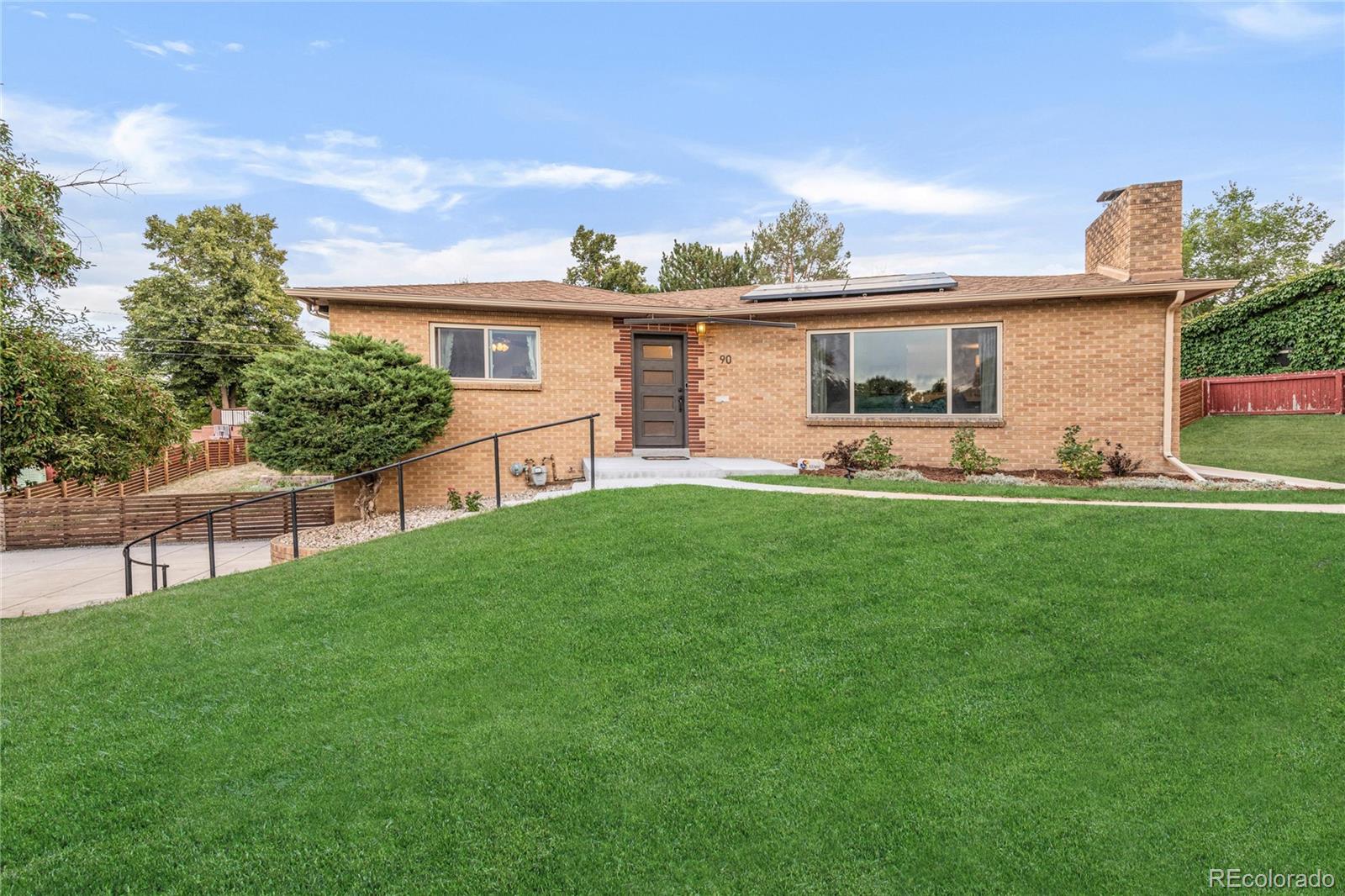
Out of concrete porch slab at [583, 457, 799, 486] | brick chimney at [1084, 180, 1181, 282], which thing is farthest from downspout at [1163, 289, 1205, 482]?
concrete porch slab at [583, 457, 799, 486]

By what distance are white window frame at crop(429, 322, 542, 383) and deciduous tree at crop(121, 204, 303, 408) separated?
22503mm

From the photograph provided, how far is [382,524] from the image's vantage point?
31.2ft

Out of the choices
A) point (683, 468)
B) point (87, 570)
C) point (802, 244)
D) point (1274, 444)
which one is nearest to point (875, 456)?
point (683, 468)

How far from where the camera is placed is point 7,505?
14.7 meters

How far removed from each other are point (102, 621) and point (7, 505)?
565 inches

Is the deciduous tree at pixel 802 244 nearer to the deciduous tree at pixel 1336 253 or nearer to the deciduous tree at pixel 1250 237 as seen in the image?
the deciduous tree at pixel 1250 237

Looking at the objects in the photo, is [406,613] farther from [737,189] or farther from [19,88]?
[737,189]

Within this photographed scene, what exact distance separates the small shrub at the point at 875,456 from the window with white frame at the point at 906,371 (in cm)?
70

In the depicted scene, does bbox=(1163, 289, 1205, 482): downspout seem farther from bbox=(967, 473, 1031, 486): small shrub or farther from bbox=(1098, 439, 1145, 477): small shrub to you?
bbox=(967, 473, 1031, 486): small shrub

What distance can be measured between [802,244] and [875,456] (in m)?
25.2

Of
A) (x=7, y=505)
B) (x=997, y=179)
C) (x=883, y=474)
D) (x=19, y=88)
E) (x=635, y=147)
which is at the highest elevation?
(x=635, y=147)

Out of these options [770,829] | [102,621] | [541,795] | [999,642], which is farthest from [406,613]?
[999,642]

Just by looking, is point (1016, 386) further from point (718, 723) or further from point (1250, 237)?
point (1250, 237)
